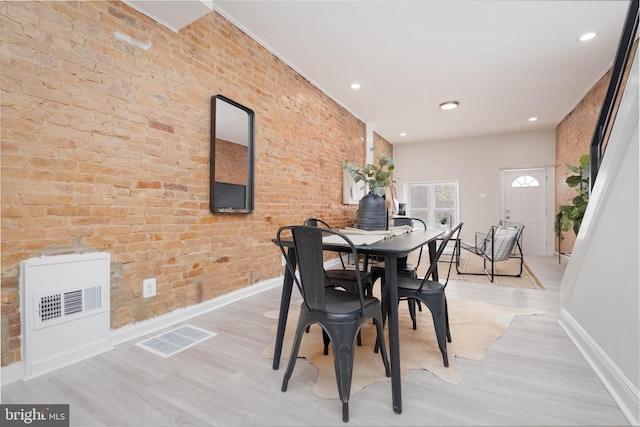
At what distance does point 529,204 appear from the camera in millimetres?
7145

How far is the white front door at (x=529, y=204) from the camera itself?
7.02 metres

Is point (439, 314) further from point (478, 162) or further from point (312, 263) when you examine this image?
point (478, 162)

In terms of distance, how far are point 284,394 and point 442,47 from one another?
379cm

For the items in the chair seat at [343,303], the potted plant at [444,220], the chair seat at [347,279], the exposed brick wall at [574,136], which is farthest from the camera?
the potted plant at [444,220]

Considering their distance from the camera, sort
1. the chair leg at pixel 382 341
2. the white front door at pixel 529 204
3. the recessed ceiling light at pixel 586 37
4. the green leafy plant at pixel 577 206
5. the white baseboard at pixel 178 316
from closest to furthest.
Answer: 1. the chair leg at pixel 382 341
2. the white baseboard at pixel 178 316
3. the recessed ceiling light at pixel 586 37
4. the green leafy plant at pixel 577 206
5. the white front door at pixel 529 204

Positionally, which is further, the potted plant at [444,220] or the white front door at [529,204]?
the potted plant at [444,220]

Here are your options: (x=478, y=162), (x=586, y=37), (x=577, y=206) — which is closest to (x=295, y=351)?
(x=577, y=206)

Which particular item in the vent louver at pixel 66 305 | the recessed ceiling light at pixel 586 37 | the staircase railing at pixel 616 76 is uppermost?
the recessed ceiling light at pixel 586 37

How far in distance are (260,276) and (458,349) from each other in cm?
215

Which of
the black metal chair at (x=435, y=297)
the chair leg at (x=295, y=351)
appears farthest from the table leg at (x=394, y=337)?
the chair leg at (x=295, y=351)

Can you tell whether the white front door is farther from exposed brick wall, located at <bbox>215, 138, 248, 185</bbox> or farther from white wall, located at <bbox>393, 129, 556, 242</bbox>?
exposed brick wall, located at <bbox>215, 138, 248, 185</bbox>

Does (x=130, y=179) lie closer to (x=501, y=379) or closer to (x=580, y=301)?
(x=501, y=379)

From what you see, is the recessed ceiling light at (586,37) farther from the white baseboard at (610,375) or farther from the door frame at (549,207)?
the door frame at (549,207)

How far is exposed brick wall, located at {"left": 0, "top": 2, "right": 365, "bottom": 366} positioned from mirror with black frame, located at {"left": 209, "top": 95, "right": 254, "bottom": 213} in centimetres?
9
